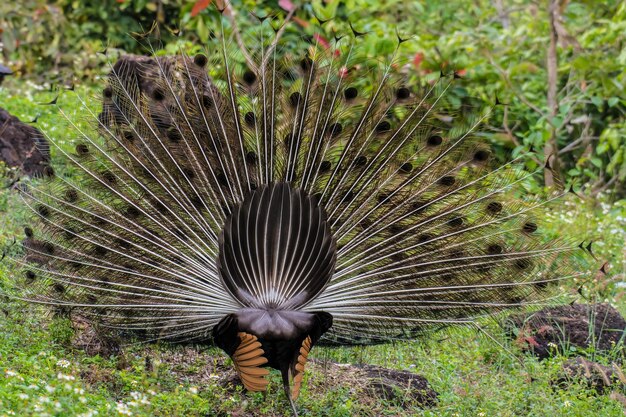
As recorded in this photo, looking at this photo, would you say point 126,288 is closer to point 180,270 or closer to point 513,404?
point 180,270

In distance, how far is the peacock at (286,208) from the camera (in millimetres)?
5336

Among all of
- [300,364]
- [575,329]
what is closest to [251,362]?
[300,364]

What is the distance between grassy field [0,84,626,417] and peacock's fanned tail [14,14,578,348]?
0.30 meters

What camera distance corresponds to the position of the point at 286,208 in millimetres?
5344

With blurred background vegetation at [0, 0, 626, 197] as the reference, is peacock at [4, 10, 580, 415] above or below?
below

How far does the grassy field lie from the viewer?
5.03 m

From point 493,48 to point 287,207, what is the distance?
19.7ft

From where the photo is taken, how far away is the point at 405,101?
17.9 ft

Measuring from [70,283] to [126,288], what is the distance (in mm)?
315

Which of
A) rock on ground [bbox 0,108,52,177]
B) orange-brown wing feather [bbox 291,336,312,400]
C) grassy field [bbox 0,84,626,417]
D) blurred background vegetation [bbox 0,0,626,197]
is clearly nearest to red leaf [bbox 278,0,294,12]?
blurred background vegetation [bbox 0,0,626,197]

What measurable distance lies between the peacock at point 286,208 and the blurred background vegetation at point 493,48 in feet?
9.26

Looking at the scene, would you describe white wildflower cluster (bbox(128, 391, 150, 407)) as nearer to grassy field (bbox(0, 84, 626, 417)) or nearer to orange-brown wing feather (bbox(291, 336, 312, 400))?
grassy field (bbox(0, 84, 626, 417))

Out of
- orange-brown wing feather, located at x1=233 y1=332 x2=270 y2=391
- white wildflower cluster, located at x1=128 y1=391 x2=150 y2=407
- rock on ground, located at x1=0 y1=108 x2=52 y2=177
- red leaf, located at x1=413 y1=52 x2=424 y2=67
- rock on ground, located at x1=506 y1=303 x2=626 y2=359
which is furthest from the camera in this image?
red leaf, located at x1=413 y1=52 x2=424 y2=67

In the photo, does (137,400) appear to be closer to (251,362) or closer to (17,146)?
(251,362)
